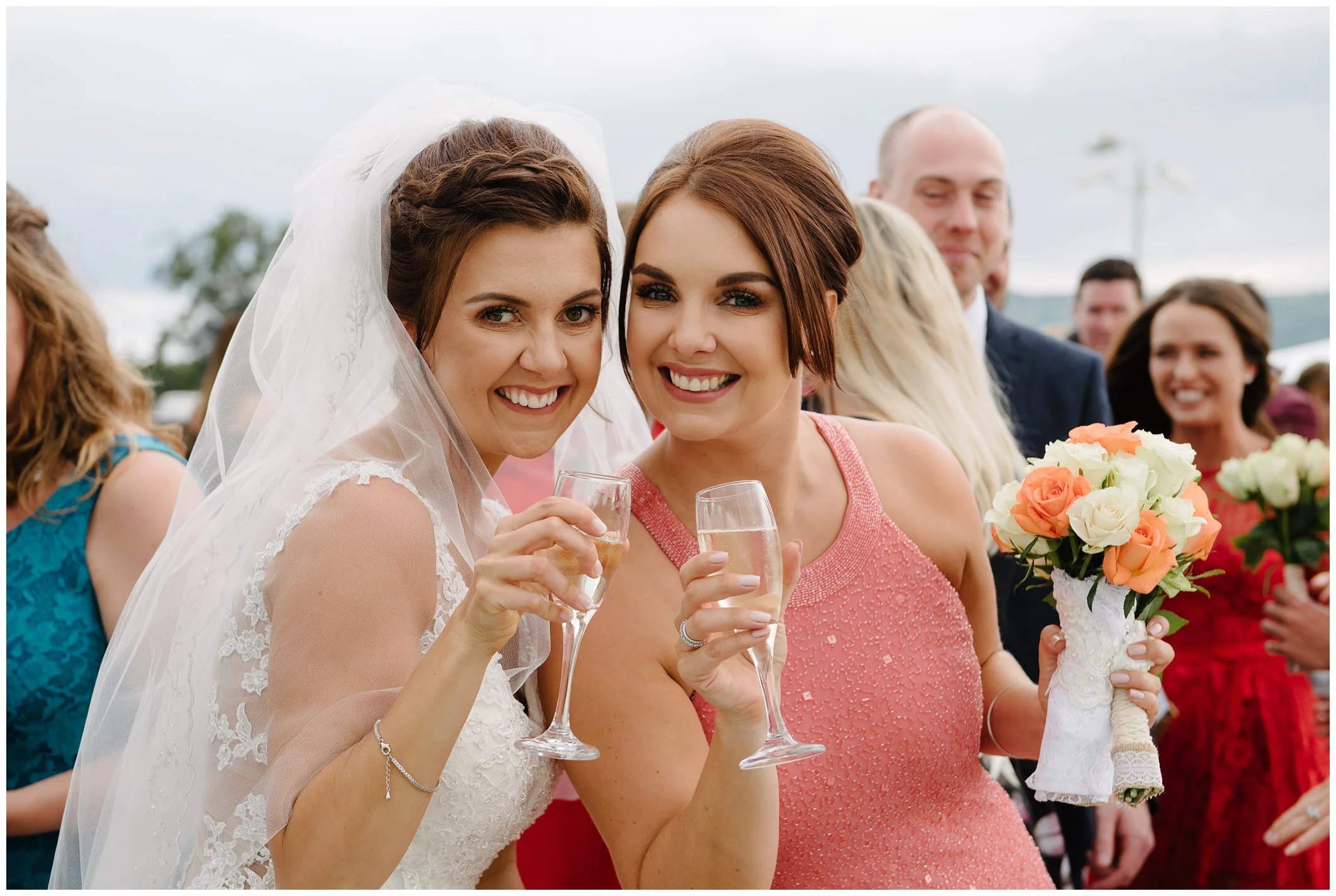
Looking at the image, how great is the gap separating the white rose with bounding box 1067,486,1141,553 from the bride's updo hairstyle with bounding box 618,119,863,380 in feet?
2.13

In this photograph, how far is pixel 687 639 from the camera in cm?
210

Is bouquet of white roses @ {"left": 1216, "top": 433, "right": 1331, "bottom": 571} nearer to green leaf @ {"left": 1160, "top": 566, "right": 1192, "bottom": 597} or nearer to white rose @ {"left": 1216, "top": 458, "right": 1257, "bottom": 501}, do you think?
white rose @ {"left": 1216, "top": 458, "right": 1257, "bottom": 501}

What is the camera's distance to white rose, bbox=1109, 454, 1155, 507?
2.31m

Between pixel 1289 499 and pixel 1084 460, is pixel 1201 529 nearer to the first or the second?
pixel 1084 460

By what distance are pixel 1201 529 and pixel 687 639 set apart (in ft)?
3.44

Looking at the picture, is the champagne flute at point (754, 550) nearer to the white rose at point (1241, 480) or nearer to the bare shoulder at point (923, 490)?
the bare shoulder at point (923, 490)

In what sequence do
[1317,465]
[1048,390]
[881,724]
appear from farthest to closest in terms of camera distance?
[1048,390]
[1317,465]
[881,724]

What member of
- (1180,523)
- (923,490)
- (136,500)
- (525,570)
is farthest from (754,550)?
(136,500)

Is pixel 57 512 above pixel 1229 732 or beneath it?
above

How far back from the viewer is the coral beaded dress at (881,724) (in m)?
2.68

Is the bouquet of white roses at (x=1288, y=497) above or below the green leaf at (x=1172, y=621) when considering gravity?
below

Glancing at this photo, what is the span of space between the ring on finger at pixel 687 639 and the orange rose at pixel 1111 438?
36.2 inches

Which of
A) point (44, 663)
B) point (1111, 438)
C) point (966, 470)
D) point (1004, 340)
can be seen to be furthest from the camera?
point (1004, 340)

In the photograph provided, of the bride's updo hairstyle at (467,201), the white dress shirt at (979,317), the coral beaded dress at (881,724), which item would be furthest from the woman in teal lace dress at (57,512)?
the white dress shirt at (979,317)
